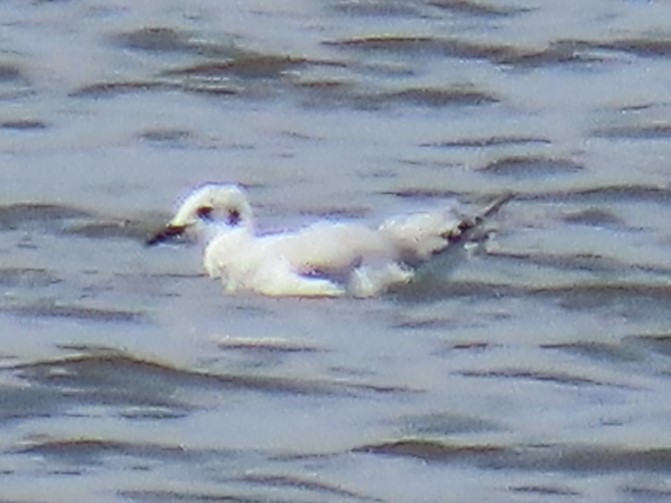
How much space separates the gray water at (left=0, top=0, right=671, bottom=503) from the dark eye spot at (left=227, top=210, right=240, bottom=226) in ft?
0.78

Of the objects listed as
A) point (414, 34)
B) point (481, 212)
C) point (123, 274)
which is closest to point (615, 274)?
point (481, 212)

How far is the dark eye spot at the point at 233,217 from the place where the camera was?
13.0 meters

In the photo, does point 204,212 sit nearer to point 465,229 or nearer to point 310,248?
point 310,248

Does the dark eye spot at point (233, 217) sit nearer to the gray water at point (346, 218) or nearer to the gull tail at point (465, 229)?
the gray water at point (346, 218)

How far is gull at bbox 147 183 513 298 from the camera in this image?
12.6 meters

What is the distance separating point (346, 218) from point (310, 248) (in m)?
0.77

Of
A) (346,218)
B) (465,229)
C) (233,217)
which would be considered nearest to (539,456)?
(465,229)

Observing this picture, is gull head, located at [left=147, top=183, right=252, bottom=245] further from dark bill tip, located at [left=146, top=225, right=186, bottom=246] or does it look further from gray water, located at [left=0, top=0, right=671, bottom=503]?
gray water, located at [left=0, top=0, right=671, bottom=503]

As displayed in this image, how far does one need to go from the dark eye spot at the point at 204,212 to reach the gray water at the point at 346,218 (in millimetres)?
197

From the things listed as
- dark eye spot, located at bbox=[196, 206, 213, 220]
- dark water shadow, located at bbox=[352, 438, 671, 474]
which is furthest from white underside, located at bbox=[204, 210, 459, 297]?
dark water shadow, located at bbox=[352, 438, 671, 474]

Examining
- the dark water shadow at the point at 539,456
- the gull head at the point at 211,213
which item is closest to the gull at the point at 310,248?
the gull head at the point at 211,213

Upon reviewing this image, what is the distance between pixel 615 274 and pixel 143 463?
2.69 meters

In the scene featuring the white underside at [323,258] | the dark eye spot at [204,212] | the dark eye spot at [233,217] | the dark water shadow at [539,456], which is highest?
the dark eye spot at [204,212]

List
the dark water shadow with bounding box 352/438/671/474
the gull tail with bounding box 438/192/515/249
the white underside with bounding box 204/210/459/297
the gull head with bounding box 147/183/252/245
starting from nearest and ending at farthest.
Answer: the dark water shadow with bounding box 352/438/671/474
the white underside with bounding box 204/210/459/297
the gull tail with bounding box 438/192/515/249
the gull head with bounding box 147/183/252/245
